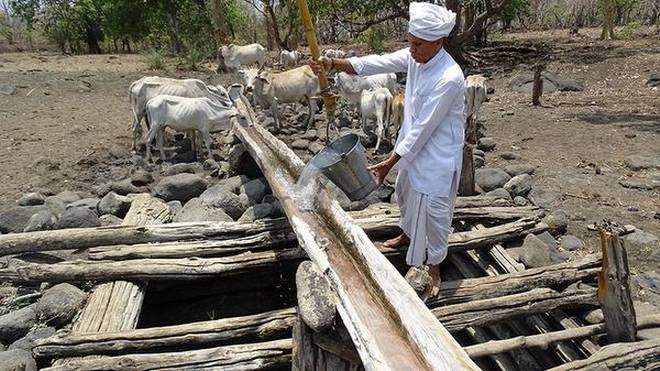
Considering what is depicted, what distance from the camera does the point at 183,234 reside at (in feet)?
16.2

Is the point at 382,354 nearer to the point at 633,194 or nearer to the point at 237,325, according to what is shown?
the point at 237,325

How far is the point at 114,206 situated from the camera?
6.37m

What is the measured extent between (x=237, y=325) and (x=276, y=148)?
2.73 m

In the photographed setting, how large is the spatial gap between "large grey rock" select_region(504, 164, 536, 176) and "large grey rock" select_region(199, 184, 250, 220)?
366 cm

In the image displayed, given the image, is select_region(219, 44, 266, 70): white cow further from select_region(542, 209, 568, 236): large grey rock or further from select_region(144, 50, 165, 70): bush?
select_region(542, 209, 568, 236): large grey rock

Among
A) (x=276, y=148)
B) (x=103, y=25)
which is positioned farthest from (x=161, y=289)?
(x=103, y=25)

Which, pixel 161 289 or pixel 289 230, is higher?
pixel 289 230

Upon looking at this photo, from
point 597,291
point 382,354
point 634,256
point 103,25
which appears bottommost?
point 634,256

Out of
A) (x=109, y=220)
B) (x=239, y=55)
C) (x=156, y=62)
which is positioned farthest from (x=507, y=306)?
(x=156, y=62)

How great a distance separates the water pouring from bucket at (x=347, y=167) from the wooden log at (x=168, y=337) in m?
0.96

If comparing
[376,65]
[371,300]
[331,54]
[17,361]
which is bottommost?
[17,361]

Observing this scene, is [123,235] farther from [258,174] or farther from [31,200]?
[258,174]

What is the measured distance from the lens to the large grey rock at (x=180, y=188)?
6.82 meters

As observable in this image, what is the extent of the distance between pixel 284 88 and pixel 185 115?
284cm
